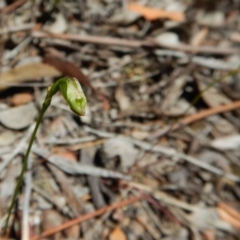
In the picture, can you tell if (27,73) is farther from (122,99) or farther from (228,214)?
(228,214)

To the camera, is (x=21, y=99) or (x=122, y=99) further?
(x=122, y=99)

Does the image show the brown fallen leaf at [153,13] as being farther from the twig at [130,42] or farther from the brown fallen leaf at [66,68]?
the brown fallen leaf at [66,68]

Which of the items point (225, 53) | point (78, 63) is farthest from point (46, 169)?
point (225, 53)

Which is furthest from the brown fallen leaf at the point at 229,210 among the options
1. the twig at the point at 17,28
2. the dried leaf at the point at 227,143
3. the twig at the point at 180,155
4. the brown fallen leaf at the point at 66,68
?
the twig at the point at 17,28

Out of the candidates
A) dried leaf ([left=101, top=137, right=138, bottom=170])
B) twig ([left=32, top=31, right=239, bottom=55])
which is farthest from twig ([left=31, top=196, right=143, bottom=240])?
twig ([left=32, top=31, right=239, bottom=55])

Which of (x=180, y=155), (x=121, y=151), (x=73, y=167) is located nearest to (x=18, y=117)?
(x=73, y=167)

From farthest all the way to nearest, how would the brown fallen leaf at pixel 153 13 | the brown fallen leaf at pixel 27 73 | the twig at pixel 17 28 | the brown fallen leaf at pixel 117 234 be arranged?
1. the brown fallen leaf at pixel 153 13
2. the twig at pixel 17 28
3. the brown fallen leaf at pixel 27 73
4. the brown fallen leaf at pixel 117 234
